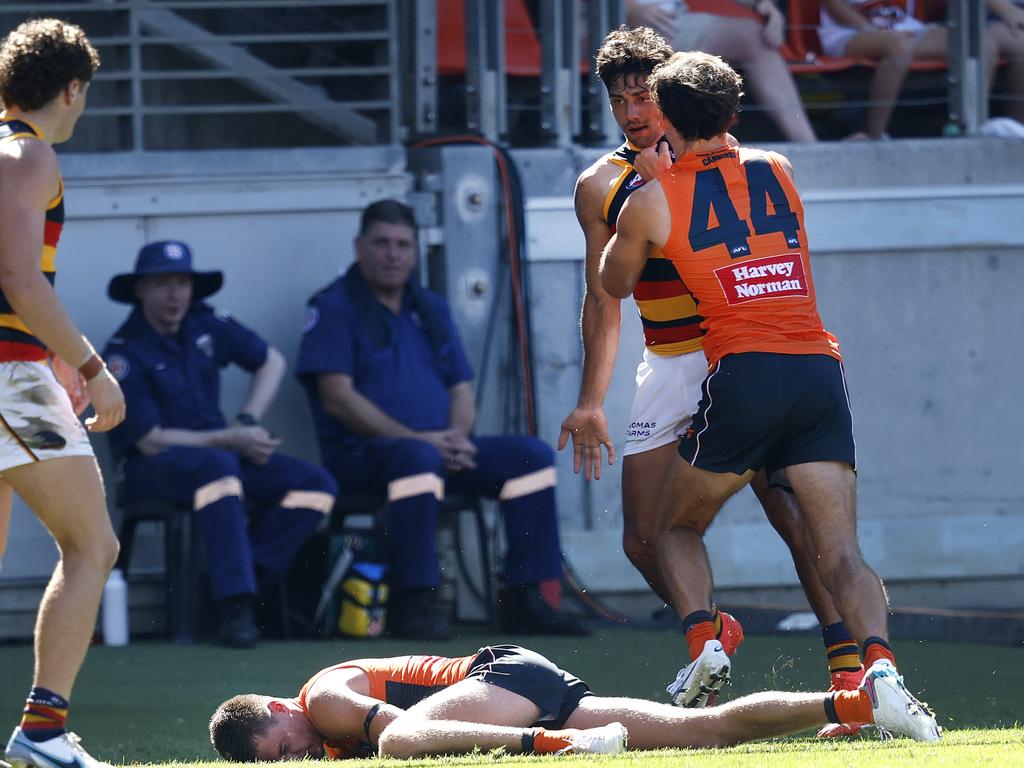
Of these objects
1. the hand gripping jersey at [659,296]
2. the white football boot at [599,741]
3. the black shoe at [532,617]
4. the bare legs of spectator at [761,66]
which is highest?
the bare legs of spectator at [761,66]

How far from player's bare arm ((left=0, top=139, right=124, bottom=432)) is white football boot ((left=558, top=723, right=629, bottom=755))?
4.98ft

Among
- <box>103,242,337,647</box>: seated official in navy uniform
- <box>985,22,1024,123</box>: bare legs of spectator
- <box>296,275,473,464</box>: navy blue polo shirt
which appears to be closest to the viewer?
<box>103,242,337,647</box>: seated official in navy uniform

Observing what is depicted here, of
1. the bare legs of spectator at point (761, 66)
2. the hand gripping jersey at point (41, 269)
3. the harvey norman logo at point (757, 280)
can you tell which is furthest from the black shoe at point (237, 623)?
the bare legs of spectator at point (761, 66)

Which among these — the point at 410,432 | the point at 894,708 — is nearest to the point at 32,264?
the point at 894,708

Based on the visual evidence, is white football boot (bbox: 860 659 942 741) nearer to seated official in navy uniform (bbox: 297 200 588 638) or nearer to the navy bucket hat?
seated official in navy uniform (bbox: 297 200 588 638)

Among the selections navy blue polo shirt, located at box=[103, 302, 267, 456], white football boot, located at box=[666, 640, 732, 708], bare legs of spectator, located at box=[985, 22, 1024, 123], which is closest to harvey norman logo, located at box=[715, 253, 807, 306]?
white football boot, located at box=[666, 640, 732, 708]

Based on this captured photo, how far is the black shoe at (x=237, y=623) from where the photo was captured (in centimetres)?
822

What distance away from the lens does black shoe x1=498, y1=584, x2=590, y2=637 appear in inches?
338

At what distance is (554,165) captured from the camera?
986 cm

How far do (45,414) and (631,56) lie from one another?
7.69ft

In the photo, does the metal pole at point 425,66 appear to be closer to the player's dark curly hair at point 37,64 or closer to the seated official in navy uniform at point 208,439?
the seated official in navy uniform at point 208,439

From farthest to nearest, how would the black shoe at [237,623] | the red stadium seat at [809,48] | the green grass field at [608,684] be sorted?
the red stadium seat at [809,48], the black shoe at [237,623], the green grass field at [608,684]

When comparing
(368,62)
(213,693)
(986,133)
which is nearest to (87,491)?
(213,693)

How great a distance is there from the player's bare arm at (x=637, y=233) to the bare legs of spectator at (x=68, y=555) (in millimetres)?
1720
